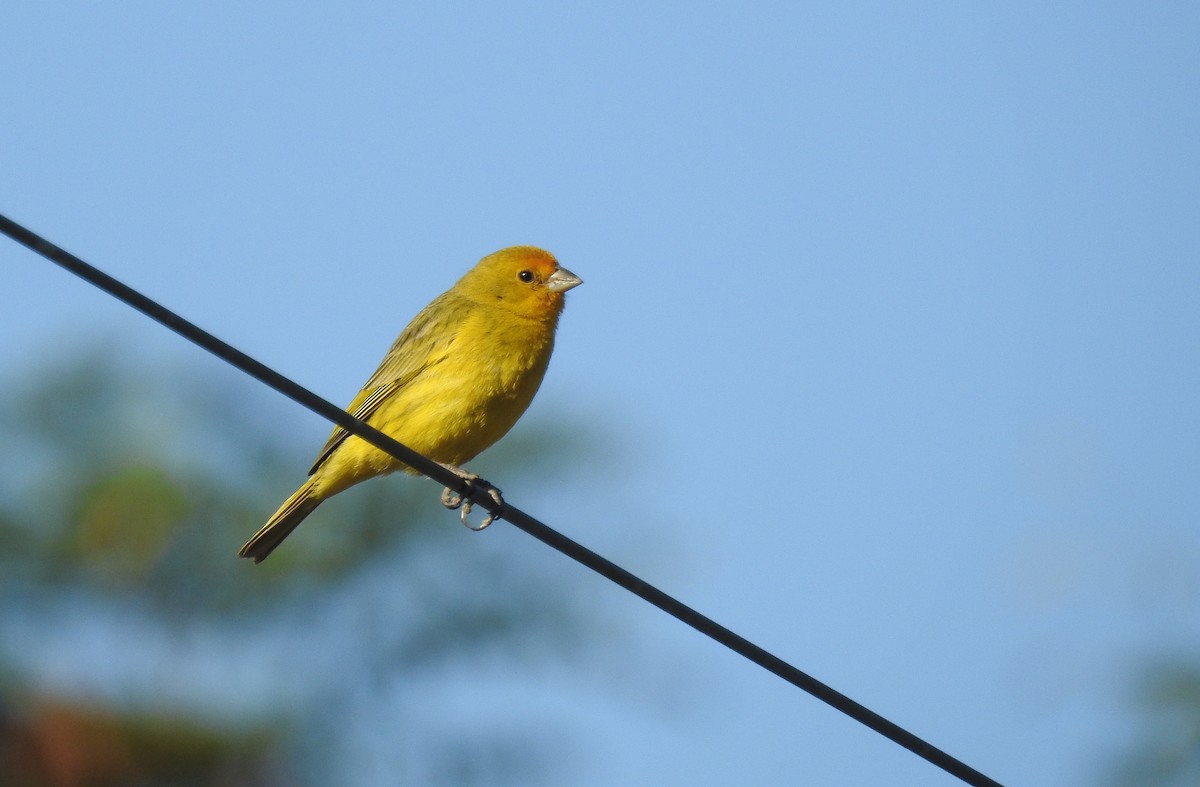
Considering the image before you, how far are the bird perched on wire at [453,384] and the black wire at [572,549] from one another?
249cm

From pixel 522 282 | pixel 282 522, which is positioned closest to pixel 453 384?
pixel 522 282

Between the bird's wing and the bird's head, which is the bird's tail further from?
the bird's head

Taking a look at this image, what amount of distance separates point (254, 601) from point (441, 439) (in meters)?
4.60

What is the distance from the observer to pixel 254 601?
11.3 meters

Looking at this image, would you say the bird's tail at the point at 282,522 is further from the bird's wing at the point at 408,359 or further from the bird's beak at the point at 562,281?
the bird's beak at the point at 562,281

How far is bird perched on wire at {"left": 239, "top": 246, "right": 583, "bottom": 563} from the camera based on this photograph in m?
7.31

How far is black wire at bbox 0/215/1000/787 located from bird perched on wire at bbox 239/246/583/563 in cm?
249

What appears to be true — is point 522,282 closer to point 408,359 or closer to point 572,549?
point 408,359

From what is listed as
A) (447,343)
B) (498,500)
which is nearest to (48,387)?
(447,343)

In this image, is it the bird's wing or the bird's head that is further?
the bird's head

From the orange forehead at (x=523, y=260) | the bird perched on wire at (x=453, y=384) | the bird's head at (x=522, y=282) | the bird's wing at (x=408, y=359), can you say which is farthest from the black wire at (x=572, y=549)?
the orange forehead at (x=523, y=260)

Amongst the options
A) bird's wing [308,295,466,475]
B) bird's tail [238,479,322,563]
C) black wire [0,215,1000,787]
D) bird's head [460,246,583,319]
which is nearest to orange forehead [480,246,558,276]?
bird's head [460,246,583,319]

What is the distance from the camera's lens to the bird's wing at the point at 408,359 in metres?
7.69

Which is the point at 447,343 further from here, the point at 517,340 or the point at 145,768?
the point at 145,768
